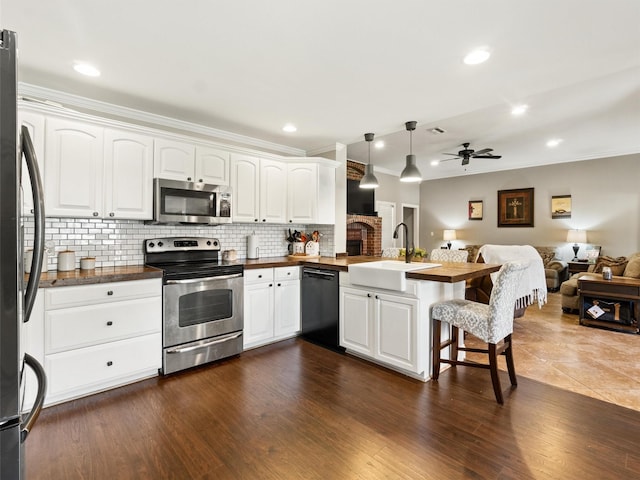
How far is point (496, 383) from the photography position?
237 centimetres

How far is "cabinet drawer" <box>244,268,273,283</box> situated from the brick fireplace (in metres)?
3.15

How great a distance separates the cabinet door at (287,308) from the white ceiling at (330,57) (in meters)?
1.84

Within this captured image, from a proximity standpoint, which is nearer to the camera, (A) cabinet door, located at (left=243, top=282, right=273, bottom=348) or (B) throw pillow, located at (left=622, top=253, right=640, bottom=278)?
(A) cabinet door, located at (left=243, top=282, right=273, bottom=348)

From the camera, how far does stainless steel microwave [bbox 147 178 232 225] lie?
3088mm

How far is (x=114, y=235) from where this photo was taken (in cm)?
312

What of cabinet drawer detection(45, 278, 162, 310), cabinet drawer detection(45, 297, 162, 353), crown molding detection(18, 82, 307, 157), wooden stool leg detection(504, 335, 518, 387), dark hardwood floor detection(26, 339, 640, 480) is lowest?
dark hardwood floor detection(26, 339, 640, 480)

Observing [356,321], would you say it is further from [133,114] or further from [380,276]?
[133,114]

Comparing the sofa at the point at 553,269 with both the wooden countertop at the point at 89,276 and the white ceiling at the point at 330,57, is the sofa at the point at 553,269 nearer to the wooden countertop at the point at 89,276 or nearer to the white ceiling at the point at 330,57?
the white ceiling at the point at 330,57

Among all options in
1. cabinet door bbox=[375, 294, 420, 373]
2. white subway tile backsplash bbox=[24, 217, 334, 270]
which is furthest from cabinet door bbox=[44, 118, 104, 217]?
cabinet door bbox=[375, 294, 420, 373]

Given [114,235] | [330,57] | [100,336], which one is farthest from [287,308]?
[330,57]

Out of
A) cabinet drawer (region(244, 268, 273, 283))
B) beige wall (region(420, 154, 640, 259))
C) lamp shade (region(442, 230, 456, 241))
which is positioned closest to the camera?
cabinet drawer (region(244, 268, 273, 283))

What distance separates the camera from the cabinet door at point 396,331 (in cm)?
269

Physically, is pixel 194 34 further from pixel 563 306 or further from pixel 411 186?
pixel 411 186

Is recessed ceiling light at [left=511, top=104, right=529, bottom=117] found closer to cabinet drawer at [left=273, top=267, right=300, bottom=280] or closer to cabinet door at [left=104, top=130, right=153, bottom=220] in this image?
cabinet drawer at [left=273, top=267, right=300, bottom=280]
